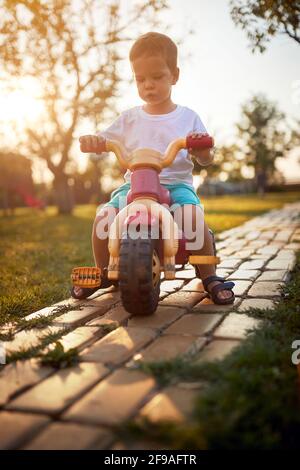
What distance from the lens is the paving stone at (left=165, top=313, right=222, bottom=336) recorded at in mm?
→ 2180

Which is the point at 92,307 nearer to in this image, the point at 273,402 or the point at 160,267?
the point at 160,267

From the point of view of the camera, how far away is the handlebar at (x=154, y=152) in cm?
258

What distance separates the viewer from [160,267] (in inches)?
99.1

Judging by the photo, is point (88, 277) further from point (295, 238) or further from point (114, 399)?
point (295, 238)

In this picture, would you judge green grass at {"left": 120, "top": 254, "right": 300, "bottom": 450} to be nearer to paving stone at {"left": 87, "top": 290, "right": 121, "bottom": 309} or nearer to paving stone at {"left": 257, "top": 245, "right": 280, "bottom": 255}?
paving stone at {"left": 87, "top": 290, "right": 121, "bottom": 309}

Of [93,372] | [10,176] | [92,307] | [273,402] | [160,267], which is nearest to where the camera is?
[273,402]

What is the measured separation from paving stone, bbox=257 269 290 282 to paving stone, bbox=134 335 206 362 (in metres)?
1.45

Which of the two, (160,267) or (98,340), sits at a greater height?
(160,267)

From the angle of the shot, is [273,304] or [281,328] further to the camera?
[273,304]

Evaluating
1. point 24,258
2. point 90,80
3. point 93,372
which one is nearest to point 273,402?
point 93,372

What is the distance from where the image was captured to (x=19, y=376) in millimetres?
1755

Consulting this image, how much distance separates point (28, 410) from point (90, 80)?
15.0 metres

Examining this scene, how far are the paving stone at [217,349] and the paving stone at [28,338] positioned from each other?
78cm

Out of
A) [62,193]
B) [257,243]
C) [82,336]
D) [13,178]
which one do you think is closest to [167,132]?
[82,336]
